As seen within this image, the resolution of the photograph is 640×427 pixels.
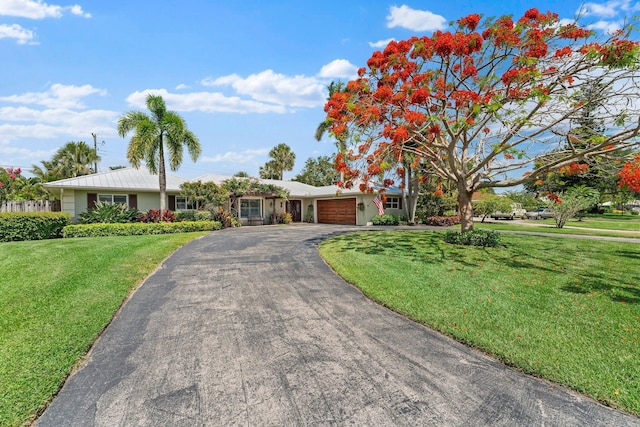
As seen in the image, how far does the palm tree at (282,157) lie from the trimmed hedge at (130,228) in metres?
22.2

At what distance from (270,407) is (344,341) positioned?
4.93ft

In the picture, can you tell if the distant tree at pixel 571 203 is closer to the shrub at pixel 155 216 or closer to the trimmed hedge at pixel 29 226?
the shrub at pixel 155 216

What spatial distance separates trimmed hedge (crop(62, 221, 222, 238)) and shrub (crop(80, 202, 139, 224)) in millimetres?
1660

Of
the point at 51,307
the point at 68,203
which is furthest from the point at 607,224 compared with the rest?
the point at 68,203

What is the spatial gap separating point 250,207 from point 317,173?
2301 cm

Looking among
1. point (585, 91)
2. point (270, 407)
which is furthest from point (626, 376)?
point (585, 91)

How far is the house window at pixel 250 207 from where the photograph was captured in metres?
23.0

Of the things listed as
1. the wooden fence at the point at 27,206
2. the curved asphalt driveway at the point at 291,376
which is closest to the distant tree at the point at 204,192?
the wooden fence at the point at 27,206

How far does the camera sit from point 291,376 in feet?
10.4

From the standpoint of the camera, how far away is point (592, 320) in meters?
4.48

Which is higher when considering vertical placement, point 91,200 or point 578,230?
point 91,200

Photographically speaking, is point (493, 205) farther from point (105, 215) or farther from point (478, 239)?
point (105, 215)

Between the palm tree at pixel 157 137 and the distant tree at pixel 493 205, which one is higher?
the palm tree at pixel 157 137

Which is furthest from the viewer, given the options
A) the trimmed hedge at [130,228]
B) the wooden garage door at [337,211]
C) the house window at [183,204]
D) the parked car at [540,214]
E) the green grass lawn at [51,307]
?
the parked car at [540,214]
